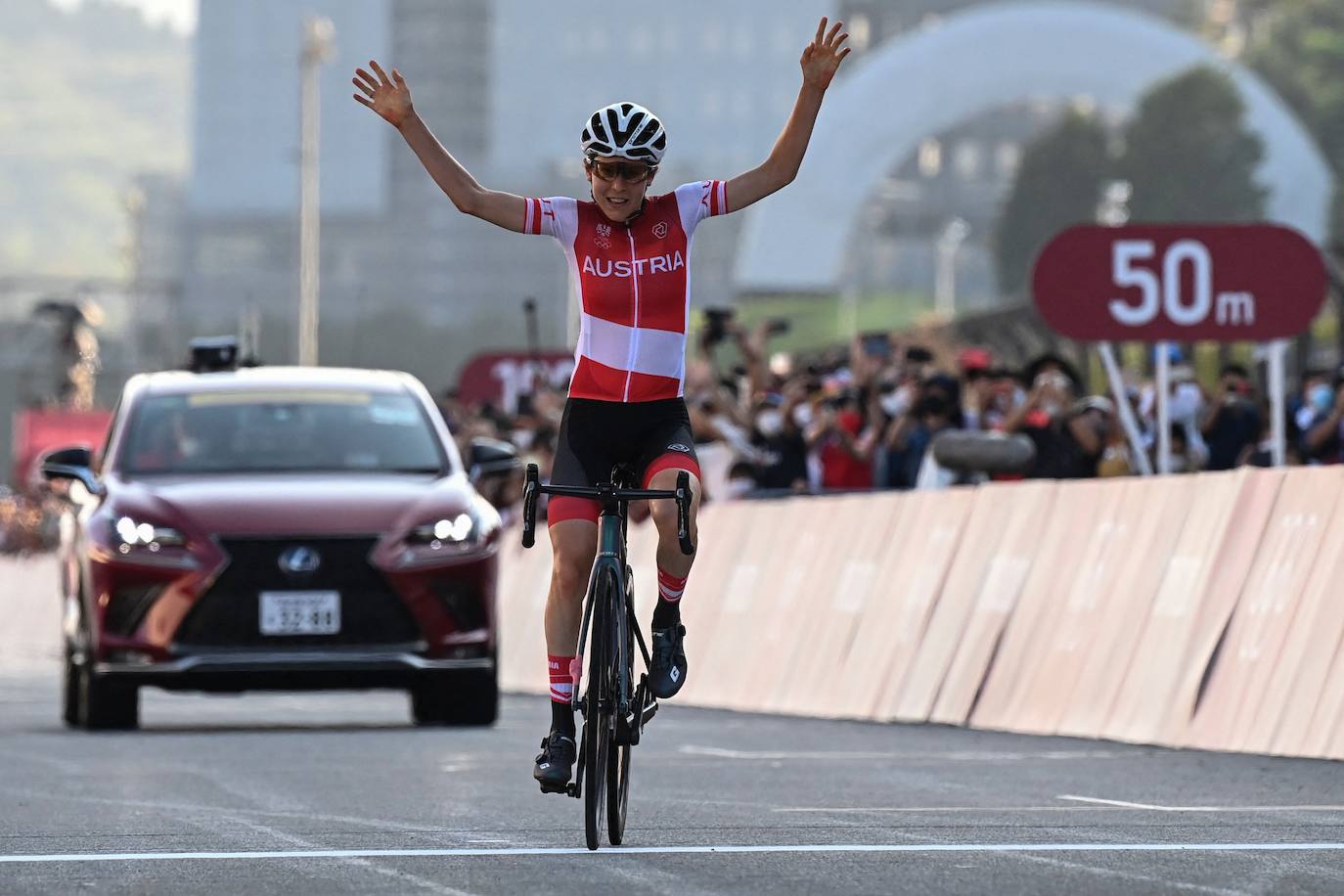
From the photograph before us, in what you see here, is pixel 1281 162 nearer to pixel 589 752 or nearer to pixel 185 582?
pixel 185 582

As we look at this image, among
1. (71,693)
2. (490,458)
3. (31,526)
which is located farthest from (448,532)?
(31,526)

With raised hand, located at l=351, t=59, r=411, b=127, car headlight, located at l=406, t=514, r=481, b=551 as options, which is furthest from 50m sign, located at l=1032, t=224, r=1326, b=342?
raised hand, located at l=351, t=59, r=411, b=127

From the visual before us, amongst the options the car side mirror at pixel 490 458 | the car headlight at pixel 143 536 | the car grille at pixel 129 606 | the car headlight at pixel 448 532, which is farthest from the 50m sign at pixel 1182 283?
the car grille at pixel 129 606

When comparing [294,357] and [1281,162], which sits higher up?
[1281,162]

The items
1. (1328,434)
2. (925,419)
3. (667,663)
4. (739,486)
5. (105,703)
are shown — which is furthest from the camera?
(739,486)

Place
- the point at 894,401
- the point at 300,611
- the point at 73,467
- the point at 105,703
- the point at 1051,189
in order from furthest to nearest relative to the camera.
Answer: the point at 1051,189 → the point at 894,401 → the point at 73,467 → the point at 105,703 → the point at 300,611

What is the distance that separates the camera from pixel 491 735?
15.0 meters

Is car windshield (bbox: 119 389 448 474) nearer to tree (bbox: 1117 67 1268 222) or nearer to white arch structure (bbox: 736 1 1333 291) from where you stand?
white arch structure (bbox: 736 1 1333 291)

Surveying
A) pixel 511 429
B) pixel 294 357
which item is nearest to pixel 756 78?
pixel 294 357

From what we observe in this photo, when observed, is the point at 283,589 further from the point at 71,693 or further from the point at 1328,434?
the point at 1328,434

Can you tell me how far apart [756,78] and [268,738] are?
524ft

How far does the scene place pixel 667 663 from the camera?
9258 millimetres

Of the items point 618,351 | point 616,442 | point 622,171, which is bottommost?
point 616,442

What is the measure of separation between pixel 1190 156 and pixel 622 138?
87.9 meters
